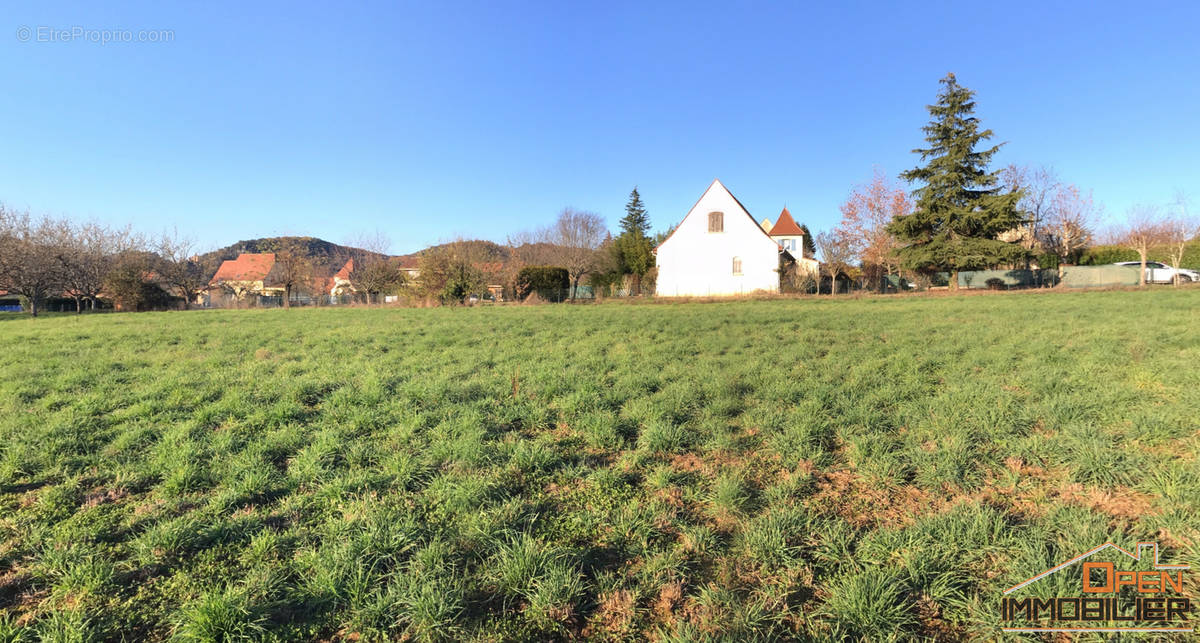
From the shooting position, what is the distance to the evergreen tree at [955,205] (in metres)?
27.4

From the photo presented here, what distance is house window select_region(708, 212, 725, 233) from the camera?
32625 mm

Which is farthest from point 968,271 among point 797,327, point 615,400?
point 615,400

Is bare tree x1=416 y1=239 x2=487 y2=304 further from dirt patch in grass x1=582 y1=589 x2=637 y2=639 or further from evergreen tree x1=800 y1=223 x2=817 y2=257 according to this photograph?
evergreen tree x1=800 y1=223 x2=817 y2=257

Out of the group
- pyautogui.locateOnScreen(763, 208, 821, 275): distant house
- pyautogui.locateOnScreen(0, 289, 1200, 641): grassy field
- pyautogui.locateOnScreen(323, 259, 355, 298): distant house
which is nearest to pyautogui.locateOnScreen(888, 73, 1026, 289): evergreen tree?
pyautogui.locateOnScreen(763, 208, 821, 275): distant house

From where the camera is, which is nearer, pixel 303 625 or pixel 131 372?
pixel 303 625

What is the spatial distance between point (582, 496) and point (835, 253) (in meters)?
38.5

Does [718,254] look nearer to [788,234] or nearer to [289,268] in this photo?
[788,234]

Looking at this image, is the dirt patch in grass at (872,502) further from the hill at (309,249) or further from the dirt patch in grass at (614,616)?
the hill at (309,249)

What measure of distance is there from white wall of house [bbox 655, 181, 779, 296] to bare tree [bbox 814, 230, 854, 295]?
4.26m

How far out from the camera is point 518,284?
3125 centimetres

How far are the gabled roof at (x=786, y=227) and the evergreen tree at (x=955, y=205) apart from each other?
18191 millimetres

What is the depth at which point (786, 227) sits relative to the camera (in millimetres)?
48625

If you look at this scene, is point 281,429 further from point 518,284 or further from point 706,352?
point 518,284

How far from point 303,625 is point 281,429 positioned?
2.88 metres
